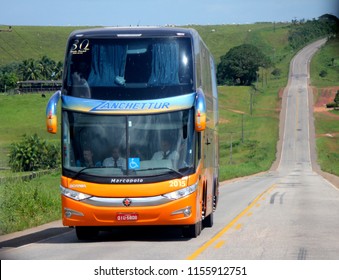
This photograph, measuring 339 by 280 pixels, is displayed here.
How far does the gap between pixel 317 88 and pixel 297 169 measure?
52.9 m

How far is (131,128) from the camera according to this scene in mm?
17281

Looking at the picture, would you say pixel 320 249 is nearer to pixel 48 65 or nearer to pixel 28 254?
pixel 28 254

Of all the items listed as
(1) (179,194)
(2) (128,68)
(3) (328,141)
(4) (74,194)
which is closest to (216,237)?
(1) (179,194)

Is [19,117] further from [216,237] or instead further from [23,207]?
[216,237]

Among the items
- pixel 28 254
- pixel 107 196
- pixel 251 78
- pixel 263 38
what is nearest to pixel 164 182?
pixel 107 196

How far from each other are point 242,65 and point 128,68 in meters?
146

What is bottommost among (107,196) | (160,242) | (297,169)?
(297,169)

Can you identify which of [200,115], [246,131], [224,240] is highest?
[200,115]

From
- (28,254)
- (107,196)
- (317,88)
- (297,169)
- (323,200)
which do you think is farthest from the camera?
(317,88)

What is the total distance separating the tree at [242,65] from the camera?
16138cm

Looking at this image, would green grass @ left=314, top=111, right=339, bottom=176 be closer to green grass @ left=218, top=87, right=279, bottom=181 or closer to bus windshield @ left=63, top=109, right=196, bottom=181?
green grass @ left=218, top=87, right=279, bottom=181

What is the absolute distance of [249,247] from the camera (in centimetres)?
1622

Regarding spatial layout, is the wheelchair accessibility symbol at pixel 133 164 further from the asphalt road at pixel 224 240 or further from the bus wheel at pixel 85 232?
the bus wheel at pixel 85 232

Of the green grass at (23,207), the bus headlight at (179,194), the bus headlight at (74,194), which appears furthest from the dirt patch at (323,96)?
the bus headlight at (74,194)
